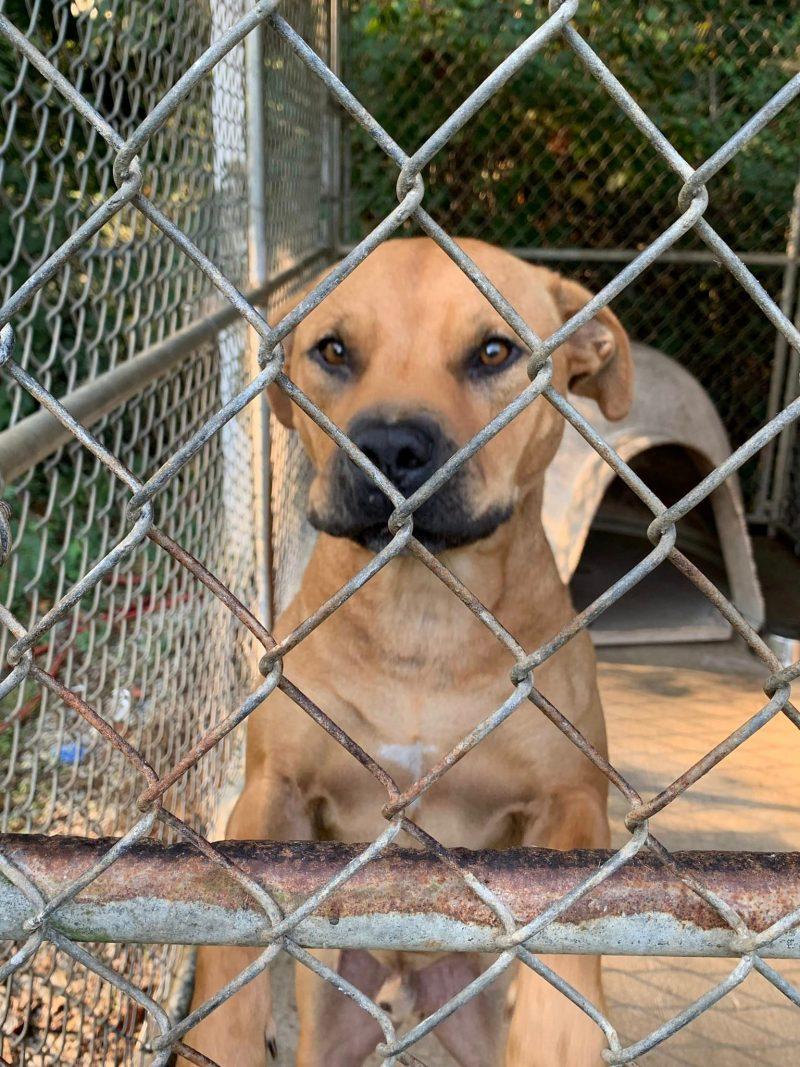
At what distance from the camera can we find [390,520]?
2.92 feet

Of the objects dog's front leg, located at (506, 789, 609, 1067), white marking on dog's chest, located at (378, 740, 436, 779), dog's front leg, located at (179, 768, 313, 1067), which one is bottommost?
dog's front leg, located at (506, 789, 609, 1067)

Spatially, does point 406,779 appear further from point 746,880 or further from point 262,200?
point 262,200

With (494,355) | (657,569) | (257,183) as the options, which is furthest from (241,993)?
(657,569)

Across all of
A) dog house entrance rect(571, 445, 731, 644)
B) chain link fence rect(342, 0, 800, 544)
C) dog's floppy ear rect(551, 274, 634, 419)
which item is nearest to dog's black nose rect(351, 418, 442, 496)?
dog's floppy ear rect(551, 274, 634, 419)

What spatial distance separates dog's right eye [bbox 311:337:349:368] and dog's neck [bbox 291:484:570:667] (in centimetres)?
38

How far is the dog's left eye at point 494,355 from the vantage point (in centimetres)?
200

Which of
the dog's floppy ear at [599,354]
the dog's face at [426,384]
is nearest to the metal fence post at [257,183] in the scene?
the dog's face at [426,384]

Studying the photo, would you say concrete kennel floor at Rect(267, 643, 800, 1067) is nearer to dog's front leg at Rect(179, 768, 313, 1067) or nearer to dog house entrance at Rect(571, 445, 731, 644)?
dog house entrance at Rect(571, 445, 731, 644)

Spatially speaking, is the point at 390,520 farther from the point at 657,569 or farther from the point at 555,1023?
the point at 657,569

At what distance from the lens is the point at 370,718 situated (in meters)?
2.01

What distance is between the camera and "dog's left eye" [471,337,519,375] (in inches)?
78.5

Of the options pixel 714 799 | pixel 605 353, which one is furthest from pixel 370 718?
pixel 714 799

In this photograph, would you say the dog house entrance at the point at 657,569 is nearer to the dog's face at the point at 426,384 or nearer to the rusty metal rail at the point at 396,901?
the dog's face at the point at 426,384

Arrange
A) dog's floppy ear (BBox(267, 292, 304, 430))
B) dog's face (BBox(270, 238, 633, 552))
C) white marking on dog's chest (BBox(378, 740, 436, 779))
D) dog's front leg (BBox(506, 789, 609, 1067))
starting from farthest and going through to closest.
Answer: dog's floppy ear (BBox(267, 292, 304, 430)) < white marking on dog's chest (BBox(378, 740, 436, 779)) < dog's face (BBox(270, 238, 633, 552)) < dog's front leg (BBox(506, 789, 609, 1067))
